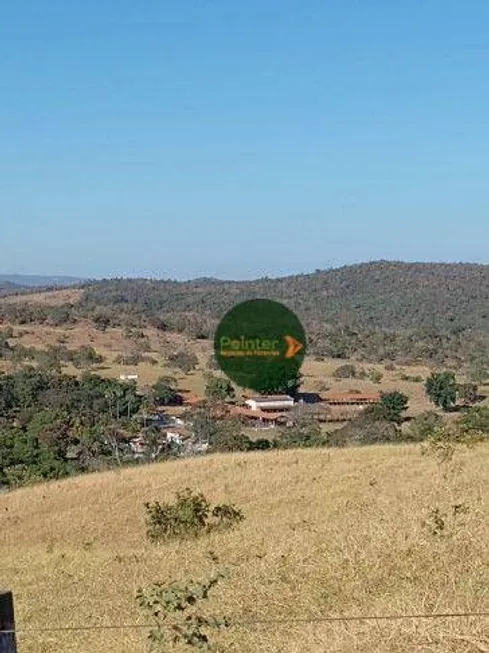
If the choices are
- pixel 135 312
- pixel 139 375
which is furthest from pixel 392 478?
pixel 135 312

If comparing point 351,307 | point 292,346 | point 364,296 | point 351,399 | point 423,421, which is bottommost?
point 351,399

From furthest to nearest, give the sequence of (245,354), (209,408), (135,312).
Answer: (135,312) → (209,408) → (245,354)

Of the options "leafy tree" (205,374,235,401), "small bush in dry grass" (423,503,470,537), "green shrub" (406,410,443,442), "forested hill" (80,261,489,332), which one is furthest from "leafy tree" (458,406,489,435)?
"forested hill" (80,261,489,332)

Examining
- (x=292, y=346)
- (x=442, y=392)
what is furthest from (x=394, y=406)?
(x=292, y=346)

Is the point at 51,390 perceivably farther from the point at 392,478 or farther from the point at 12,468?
the point at 392,478

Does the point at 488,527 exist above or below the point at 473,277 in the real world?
below

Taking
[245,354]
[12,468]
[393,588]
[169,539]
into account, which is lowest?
[12,468]

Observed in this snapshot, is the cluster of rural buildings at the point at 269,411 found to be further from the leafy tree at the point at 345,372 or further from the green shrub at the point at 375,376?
the green shrub at the point at 375,376

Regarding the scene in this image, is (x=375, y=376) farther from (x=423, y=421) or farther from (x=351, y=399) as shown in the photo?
(x=423, y=421)

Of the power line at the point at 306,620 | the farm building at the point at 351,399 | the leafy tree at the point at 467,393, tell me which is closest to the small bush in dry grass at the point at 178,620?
the power line at the point at 306,620
